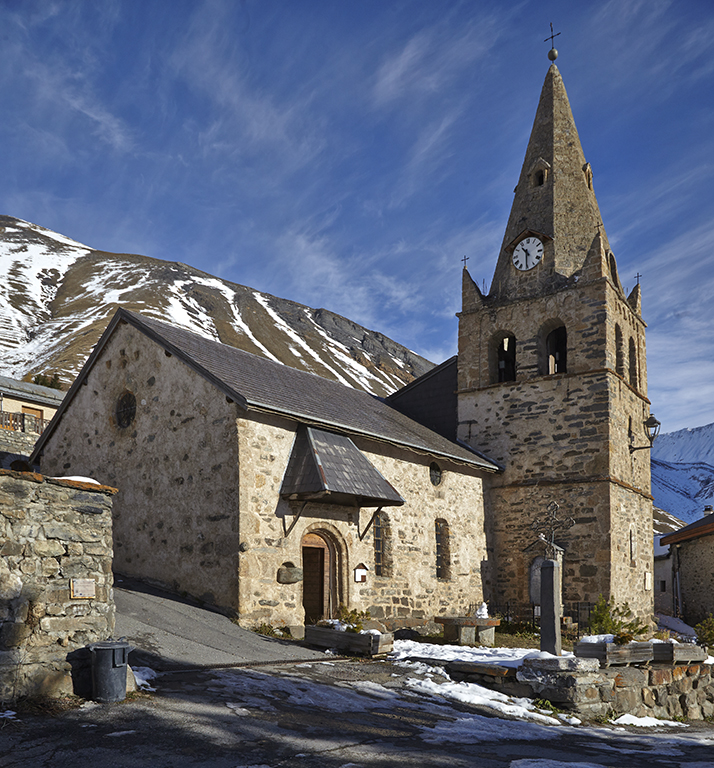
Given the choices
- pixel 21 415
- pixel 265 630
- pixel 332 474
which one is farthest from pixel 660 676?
pixel 21 415

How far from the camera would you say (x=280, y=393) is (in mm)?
16500

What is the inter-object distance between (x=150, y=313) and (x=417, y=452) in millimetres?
100773

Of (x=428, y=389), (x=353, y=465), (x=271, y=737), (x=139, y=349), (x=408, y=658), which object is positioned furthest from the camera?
(x=428, y=389)

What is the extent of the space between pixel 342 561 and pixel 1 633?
31.8ft

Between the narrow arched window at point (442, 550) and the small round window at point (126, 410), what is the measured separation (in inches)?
338

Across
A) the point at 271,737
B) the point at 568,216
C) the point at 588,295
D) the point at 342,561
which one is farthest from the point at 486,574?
the point at 271,737

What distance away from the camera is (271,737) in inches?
267

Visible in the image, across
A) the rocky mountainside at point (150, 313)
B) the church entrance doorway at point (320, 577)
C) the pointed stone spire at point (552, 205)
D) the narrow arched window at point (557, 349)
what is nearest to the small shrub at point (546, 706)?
the church entrance doorway at point (320, 577)

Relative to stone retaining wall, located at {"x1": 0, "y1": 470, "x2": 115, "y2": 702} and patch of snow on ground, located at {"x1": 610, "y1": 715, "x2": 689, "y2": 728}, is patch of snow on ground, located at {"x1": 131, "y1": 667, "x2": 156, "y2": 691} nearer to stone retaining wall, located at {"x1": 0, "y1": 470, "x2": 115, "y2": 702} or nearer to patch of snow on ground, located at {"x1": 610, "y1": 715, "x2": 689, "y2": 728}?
stone retaining wall, located at {"x1": 0, "y1": 470, "x2": 115, "y2": 702}

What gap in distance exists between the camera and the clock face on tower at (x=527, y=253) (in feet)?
76.4

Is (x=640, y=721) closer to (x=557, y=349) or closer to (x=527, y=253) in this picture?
(x=557, y=349)

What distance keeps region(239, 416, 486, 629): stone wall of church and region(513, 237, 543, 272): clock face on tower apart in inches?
288

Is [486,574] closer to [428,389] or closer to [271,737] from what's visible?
[428,389]

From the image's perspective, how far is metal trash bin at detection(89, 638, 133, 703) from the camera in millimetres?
7301
